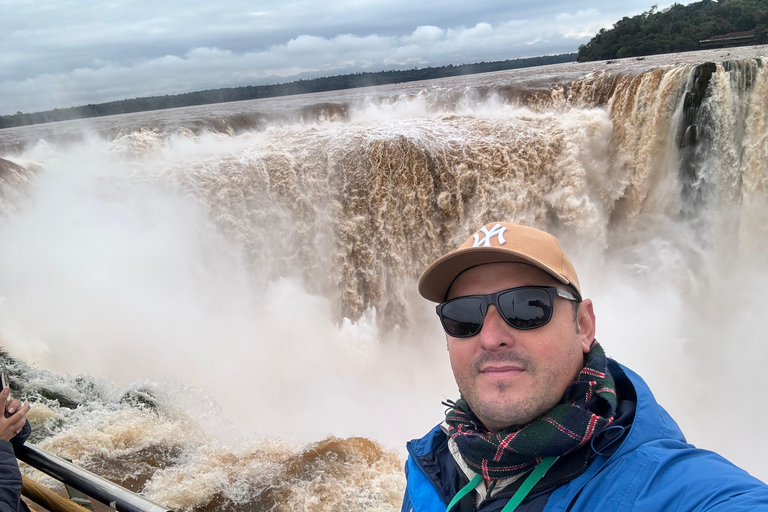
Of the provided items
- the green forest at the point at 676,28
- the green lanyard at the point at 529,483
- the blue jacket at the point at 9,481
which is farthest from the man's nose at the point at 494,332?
the green forest at the point at 676,28

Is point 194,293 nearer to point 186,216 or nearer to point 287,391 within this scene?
point 186,216

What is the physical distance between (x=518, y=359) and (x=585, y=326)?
23 centimetres

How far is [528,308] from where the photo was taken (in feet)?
3.68

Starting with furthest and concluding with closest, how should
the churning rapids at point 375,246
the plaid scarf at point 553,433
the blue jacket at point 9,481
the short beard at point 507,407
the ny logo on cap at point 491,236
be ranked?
the churning rapids at point 375,246 → the blue jacket at point 9,481 → the ny logo on cap at point 491,236 → the short beard at point 507,407 → the plaid scarf at point 553,433

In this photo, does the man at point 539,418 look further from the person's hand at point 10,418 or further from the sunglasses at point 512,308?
the person's hand at point 10,418

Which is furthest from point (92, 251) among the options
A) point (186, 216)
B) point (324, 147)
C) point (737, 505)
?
point (737, 505)

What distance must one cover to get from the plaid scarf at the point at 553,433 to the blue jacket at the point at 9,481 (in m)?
1.51

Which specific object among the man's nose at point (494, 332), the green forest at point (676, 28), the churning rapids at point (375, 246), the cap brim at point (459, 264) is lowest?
the churning rapids at point (375, 246)

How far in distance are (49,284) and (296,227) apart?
3.80 meters

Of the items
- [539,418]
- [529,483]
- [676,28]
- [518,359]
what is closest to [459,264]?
[518,359]

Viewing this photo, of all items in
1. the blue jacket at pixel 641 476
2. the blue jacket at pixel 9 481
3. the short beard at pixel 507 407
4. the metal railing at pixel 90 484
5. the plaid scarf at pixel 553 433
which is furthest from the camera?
the blue jacket at pixel 9 481

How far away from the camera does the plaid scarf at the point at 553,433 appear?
3.10 ft

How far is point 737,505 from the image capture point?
2.54 ft

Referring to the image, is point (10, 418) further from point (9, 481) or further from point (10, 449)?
point (9, 481)
